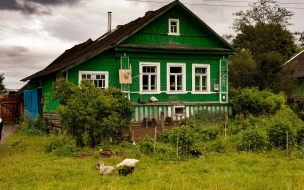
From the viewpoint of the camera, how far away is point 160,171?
26.7ft

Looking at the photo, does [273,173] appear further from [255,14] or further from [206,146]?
[255,14]

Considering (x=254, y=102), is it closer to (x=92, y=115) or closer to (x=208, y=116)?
(x=208, y=116)

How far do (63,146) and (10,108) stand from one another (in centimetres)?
1699

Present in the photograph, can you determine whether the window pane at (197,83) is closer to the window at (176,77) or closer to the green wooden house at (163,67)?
the green wooden house at (163,67)

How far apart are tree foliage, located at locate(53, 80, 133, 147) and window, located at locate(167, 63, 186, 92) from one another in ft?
19.7

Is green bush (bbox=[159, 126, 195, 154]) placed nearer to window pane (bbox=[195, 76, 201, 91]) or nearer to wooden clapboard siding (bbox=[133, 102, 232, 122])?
wooden clapboard siding (bbox=[133, 102, 232, 122])

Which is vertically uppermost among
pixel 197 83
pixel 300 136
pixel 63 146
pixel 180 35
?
pixel 180 35

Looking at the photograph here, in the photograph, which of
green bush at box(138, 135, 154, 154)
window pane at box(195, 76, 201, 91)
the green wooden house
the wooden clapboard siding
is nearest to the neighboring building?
the wooden clapboard siding

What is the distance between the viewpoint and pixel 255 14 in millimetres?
38875

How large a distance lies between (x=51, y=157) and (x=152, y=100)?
26.1 ft

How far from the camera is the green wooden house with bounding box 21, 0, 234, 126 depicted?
1680 centimetres

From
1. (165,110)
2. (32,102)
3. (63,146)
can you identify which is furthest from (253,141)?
(32,102)

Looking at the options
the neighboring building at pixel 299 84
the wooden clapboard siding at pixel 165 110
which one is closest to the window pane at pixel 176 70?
the wooden clapboard siding at pixel 165 110

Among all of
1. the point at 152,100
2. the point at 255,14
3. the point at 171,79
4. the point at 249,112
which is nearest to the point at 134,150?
the point at 152,100
